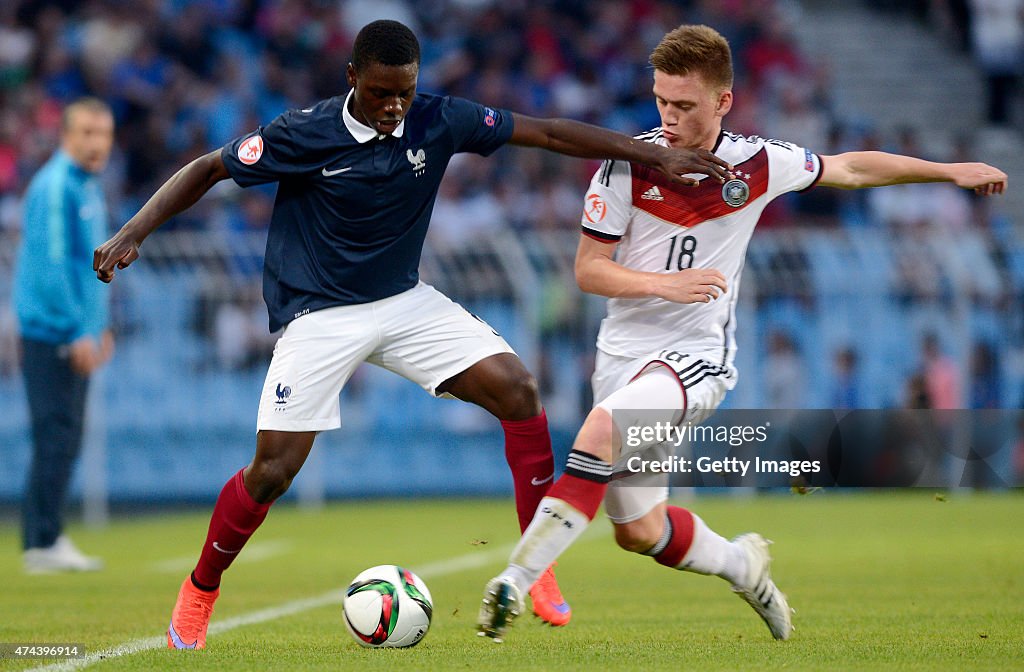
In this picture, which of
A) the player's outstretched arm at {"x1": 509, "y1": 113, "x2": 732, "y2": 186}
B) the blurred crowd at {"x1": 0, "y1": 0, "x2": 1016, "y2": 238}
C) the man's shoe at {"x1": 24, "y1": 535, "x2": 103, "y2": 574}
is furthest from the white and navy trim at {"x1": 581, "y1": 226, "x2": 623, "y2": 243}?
the blurred crowd at {"x1": 0, "y1": 0, "x2": 1016, "y2": 238}

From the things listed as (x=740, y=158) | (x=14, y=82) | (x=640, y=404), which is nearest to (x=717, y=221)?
(x=740, y=158)

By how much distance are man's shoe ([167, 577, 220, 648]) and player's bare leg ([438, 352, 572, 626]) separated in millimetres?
1205

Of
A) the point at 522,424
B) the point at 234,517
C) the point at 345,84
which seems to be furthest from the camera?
the point at 345,84

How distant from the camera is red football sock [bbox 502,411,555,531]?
6.15 metres

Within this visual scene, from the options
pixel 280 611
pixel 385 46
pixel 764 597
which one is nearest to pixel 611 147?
pixel 385 46

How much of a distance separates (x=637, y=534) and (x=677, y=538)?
0.17 meters

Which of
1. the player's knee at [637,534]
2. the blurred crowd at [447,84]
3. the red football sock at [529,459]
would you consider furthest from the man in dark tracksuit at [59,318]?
the blurred crowd at [447,84]

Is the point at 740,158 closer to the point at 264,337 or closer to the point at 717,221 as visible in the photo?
the point at 717,221

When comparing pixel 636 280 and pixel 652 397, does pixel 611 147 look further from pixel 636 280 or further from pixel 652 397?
pixel 652 397

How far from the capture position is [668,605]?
23.6 feet

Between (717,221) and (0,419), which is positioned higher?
(717,221)

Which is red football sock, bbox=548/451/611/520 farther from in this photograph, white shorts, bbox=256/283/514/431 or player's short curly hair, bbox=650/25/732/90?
player's short curly hair, bbox=650/25/732/90

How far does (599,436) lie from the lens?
5246 millimetres

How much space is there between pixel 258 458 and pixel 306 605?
168 centimetres
